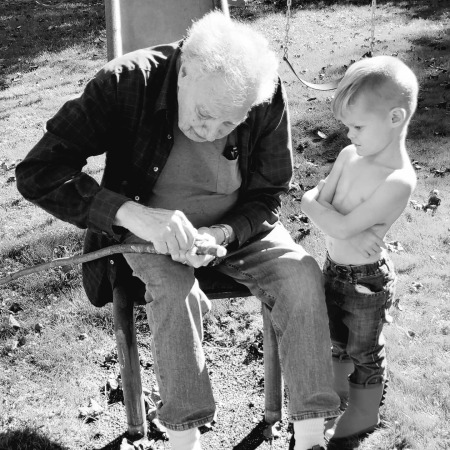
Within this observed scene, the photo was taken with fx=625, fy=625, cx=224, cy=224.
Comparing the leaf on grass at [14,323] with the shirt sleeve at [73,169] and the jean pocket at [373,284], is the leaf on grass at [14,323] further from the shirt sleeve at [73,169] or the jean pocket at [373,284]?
the jean pocket at [373,284]

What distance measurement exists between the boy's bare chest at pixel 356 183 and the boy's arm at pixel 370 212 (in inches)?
1.7

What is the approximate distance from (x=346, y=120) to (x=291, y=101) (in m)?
3.99

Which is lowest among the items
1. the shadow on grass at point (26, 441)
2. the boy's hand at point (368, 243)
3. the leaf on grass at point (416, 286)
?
the shadow on grass at point (26, 441)

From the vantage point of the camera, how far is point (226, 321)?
10.6 ft

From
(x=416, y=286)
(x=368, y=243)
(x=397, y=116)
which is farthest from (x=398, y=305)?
(x=397, y=116)

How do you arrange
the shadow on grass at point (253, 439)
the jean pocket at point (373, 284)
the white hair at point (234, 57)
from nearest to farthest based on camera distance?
the white hair at point (234, 57)
the jean pocket at point (373, 284)
the shadow on grass at point (253, 439)

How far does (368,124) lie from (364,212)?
0.30 m

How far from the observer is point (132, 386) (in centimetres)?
235

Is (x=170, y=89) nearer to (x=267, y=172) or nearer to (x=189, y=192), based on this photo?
(x=189, y=192)

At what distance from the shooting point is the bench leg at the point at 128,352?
229cm

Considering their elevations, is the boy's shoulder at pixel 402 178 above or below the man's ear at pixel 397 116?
below

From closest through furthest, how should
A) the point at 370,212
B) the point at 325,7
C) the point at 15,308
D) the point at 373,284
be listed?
the point at 370,212
the point at 373,284
the point at 15,308
the point at 325,7

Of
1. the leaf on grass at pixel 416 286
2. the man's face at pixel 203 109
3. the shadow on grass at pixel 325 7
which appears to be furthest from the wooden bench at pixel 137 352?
the shadow on grass at pixel 325 7

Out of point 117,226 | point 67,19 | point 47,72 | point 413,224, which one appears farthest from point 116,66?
point 67,19
